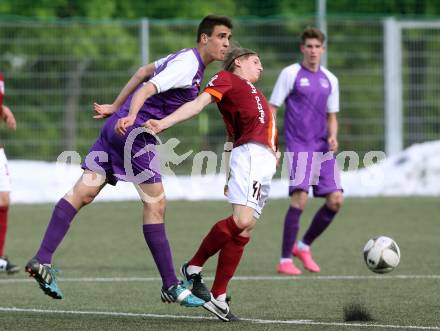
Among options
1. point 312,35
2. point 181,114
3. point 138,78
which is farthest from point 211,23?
point 312,35

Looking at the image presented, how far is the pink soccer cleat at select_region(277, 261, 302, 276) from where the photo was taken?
10.7m

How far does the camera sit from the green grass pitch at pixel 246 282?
7.80 metres

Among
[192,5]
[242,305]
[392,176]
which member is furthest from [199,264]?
[192,5]

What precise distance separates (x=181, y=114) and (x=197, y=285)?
1211 mm

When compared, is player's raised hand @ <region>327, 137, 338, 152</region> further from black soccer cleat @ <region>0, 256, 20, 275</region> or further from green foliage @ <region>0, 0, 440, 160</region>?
green foliage @ <region>0, 0, 440, 160</region>

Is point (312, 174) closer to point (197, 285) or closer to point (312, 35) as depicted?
point (312, 35)

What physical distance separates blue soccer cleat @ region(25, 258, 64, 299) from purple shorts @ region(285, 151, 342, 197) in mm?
3679

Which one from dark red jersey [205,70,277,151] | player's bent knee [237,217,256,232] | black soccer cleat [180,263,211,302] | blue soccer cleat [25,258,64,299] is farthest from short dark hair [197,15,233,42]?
blue soccer cleat [25,258,64,299]

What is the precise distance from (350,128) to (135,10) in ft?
27.7

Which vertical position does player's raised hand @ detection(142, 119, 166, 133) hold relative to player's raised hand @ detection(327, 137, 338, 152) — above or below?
above

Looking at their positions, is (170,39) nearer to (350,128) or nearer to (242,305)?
(350,128)

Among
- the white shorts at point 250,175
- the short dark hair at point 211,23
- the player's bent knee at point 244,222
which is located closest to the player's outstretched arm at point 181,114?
the white shorts at point 250,175

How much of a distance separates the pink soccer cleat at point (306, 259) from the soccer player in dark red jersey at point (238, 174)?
2874 mm

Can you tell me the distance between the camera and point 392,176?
19.9 metres
